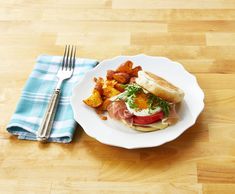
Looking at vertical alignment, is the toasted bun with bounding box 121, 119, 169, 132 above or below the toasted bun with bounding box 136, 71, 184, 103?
below

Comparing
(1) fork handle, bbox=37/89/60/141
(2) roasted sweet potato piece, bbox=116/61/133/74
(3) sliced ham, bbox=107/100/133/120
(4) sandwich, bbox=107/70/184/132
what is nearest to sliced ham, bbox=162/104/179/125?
(4) sandwich, bbox=107/70/184/132

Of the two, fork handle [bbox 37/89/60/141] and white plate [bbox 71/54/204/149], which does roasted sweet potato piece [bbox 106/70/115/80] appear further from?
fork handle [bbox 37/89/60/141]

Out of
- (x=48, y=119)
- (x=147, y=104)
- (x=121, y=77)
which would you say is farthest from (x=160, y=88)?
(x=48, y=119)

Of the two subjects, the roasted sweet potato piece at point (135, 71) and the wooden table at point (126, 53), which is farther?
the roasted sweet potato piece at point (135, 71)

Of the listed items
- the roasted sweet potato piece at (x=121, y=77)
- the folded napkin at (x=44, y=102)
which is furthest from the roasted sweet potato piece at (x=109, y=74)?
the folded napkin at (x=44, y=102)

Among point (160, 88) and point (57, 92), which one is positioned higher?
point (160, 88)

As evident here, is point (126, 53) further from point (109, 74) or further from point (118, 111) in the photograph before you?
point (118, 111)

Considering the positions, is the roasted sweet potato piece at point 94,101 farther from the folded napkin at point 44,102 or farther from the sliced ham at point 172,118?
the sliced ham at point 172,118

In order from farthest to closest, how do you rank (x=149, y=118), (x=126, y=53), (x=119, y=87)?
(x=126, y=53), (x=119, y=87), (x=149, y=118)
